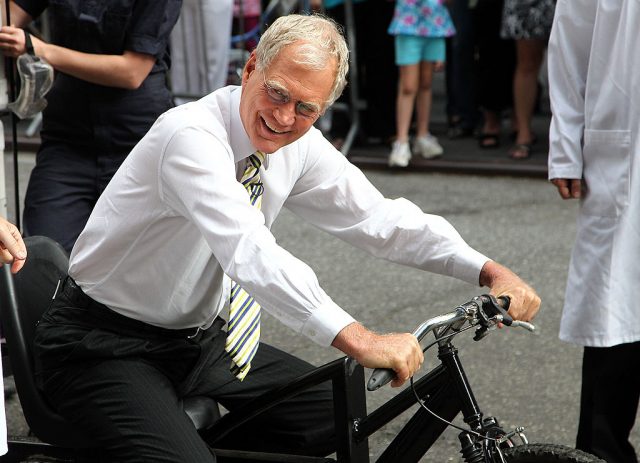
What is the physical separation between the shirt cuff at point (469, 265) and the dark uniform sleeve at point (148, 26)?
1713 millimetres

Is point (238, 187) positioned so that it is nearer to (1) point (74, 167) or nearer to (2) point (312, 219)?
(2) point (312, 219)

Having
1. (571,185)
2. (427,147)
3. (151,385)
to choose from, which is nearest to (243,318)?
(151,385)

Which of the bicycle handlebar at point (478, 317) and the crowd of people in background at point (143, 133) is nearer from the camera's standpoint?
the bicycle handlebar at point (478, 317)

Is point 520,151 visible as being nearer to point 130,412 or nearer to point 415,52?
point 415,52

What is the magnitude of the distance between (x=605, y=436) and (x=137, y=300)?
5.23 ft

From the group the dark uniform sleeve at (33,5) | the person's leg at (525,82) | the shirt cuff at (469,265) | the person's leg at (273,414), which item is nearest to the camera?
the shirt cuff at (469,265)

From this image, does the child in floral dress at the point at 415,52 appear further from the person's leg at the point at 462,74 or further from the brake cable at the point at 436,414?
the brake cable at the point at 436,414

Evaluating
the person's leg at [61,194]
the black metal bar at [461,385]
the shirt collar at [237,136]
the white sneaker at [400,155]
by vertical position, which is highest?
the shirt collar at [237,136]

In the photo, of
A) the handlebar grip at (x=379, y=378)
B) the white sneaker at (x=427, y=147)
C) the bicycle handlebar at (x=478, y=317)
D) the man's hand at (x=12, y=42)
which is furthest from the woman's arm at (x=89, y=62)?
the white sneaker at (x=427, y=147)

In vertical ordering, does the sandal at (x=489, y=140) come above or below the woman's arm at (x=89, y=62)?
below

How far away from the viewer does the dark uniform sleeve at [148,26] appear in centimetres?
415

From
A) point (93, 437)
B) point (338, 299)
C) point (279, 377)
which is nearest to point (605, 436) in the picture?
point (279, 377)

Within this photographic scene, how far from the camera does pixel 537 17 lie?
8305 mm

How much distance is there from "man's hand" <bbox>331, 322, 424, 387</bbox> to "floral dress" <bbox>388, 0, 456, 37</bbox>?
20.1ft
